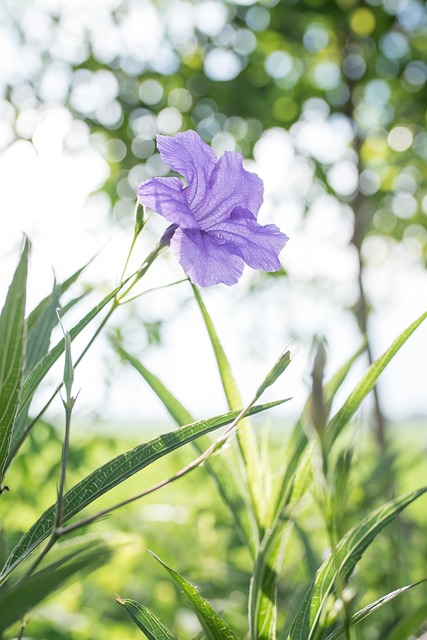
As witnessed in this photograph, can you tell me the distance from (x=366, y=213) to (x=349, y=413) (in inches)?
87.5

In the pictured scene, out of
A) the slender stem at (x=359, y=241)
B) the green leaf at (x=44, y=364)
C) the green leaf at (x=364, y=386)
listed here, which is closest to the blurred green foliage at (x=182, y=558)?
the slender stem at (x=359, y=241)

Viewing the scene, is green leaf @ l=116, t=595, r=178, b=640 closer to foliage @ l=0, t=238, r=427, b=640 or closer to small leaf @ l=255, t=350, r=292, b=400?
foliage @ l=0, t=238, r=427, b=640

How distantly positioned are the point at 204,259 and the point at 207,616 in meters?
0.28

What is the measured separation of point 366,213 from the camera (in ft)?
8.96

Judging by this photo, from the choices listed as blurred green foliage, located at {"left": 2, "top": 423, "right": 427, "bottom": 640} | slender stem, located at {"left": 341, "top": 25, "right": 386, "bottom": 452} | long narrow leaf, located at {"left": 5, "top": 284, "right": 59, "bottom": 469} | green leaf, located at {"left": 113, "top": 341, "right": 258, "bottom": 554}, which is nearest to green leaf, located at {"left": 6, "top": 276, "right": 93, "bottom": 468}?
long narrow leaf, located at {"left": 5, "top": 284, "right": 59, "bottom": 469}

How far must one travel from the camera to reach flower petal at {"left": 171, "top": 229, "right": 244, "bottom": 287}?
51 centimetres

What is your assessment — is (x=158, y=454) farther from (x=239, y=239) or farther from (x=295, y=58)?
(x=295, y=58)

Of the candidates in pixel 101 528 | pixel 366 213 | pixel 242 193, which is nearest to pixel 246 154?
pixel 366 213

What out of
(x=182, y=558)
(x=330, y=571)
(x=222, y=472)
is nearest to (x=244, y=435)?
(x=222, y=472)

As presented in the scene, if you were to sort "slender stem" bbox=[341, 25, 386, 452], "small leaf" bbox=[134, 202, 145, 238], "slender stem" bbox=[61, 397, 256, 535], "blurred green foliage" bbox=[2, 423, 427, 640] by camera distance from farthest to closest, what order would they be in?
1. "slender stem" bbox=[341, 25, 386, 452]
2. "blurred green foliage" bbox=[2, 423, 427, 640]
3. "small leaf" bbox=[134, 202, 145, 238]
4. "slender stem" bbox=[61, 397, 256, 535]

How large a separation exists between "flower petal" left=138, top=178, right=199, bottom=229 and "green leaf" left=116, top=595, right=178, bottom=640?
288 mm

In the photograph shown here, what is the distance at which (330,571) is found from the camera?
0.57 m

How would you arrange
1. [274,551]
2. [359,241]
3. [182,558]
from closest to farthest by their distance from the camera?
1. [274,551]
2. [182,558]
3. [359,241]

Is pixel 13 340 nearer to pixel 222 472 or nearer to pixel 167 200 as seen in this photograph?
pixel 167 200
